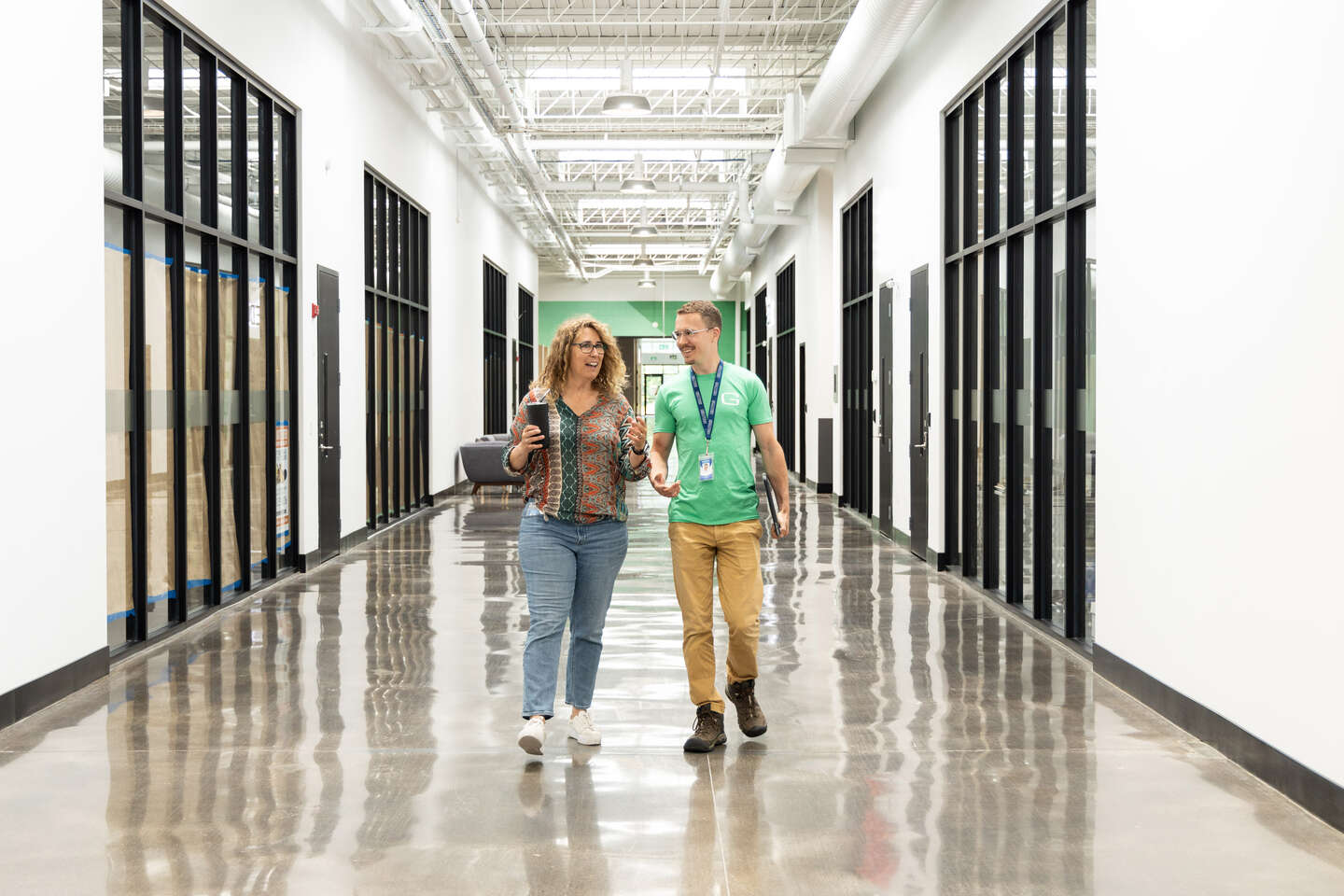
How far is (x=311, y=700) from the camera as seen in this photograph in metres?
5.19

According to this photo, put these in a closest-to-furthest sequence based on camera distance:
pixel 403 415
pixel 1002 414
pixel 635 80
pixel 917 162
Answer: pixel 1002 414 → pixel 917 162 → pixel 403 415 → pixel 635 80

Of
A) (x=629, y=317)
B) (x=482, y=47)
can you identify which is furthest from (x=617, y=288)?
(x=482, y=47)

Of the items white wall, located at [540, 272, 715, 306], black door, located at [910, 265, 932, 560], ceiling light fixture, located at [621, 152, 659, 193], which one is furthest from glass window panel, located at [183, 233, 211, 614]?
white wall, located at [540, 272, 715, 306]

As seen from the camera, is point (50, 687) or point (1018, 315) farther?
point (1018, 315)

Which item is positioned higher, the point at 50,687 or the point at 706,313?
the point at 706,313

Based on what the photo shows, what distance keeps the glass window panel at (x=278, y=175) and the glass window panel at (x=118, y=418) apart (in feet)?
9.33

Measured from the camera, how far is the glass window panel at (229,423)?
25.8 feet

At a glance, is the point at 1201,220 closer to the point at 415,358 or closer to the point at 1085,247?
the point at 1085,247

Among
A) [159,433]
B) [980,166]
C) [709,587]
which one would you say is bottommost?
[709,587]

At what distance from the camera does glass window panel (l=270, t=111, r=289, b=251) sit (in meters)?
9.11

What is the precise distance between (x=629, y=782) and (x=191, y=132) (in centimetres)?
543

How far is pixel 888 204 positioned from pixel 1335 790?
28.6 ft

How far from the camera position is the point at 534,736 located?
4195 millimetres

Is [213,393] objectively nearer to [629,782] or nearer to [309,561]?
[309,561]
